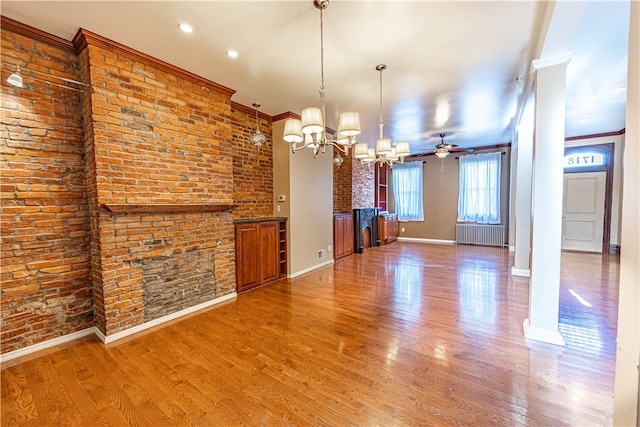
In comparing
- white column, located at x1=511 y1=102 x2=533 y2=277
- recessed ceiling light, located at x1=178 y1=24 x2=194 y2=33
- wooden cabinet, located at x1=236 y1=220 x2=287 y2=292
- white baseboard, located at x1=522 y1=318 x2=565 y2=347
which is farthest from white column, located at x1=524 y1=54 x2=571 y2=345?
wooden cabinet, located at x1=236 y1=220 x2=287 y2=292

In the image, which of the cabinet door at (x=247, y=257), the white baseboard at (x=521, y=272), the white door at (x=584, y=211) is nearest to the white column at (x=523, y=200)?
the white baseboard at (x=521, y=272)

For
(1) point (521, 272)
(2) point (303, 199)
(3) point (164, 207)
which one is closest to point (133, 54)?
(3) point (164, 207)

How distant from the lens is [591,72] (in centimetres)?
311

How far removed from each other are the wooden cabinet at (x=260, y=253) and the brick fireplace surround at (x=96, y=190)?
68 centimetres

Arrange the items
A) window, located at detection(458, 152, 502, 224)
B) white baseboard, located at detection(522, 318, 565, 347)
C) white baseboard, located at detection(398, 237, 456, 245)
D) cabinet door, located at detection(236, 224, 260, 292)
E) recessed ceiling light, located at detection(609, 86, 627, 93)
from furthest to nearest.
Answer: white baseboard, located at detection(398, 237, 456, 245)
window, located at detection(458, 152, 502, 224)
cabinet door, located at detection(236, 224, 260, 292)
recessed ceiling light, located at detection(609, 86, 627, 93)
white baseboard, located at detection(522, 318, 565, 347)

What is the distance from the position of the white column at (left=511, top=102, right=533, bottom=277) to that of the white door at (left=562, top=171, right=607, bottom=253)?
3.04 metres

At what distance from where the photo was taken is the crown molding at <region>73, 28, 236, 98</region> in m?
2.37

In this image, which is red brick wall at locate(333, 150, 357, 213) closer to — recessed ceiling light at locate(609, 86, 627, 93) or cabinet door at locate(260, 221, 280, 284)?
cabinet door at locate(260, 221, 280, 284)

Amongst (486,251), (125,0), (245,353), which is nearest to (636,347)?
(245,353)

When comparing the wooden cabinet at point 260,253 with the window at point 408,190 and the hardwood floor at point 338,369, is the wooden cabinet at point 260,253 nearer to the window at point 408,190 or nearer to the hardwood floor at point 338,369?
the hardwood floor at point 338,369

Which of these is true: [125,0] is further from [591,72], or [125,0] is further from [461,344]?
[591,72]

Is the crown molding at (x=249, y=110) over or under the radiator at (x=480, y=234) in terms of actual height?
over

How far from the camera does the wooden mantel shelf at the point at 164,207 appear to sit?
2467 millimetres

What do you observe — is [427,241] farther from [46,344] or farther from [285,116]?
[46,344]
